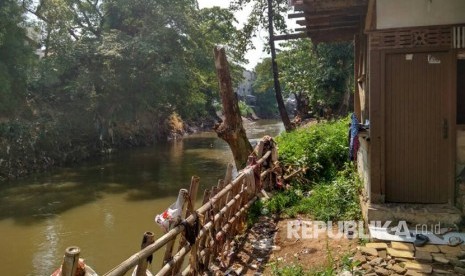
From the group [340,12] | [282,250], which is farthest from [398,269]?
[340,12]

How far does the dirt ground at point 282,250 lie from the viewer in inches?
194

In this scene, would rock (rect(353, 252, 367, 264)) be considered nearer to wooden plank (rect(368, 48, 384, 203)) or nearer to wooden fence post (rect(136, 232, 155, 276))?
wooden plank (rect(368, 48, 384, 203))

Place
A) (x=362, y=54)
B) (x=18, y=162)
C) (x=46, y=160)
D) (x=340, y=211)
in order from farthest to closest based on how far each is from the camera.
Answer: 1. (x=46, y=160)
2. (x=18, y=162)
3. (x=362, y=54)
4. (x=340, y=211)

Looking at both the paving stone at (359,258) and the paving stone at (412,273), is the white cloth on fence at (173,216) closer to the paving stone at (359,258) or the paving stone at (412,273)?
the paving stone at (359,258)

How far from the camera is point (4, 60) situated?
16141 mm

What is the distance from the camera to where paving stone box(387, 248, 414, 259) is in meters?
4.38

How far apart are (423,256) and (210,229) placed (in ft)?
7.68

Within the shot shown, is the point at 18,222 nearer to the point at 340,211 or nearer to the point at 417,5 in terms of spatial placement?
the point at 340,211

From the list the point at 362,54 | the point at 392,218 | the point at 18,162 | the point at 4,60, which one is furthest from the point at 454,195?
the point at 4,60

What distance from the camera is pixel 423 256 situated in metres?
4.37

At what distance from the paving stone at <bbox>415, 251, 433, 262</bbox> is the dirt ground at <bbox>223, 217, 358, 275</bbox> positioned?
0.69 meters

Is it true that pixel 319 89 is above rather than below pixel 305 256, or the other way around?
above

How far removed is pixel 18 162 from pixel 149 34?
864 cm

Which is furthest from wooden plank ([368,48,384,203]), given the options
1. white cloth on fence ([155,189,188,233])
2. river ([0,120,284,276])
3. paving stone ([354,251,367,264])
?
river ([0,120,284,276])
